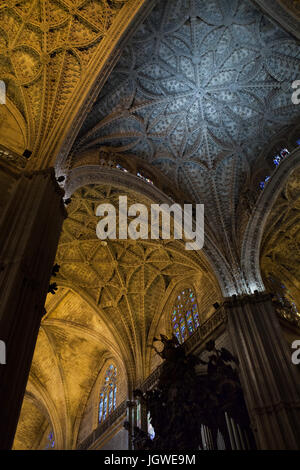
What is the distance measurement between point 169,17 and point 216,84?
9.16ft

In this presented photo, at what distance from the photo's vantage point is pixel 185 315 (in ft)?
48.8

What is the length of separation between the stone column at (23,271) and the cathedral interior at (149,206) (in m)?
0.03

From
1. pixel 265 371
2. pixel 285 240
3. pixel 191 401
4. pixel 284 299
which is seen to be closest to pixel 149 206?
pixel 285 240

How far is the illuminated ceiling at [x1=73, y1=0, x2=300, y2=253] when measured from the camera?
11.3 meters

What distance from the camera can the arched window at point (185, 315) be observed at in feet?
46.2

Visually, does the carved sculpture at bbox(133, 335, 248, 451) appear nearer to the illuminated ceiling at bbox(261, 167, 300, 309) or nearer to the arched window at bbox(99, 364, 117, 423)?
the arched window at bbox(99, 364, 117, 423)

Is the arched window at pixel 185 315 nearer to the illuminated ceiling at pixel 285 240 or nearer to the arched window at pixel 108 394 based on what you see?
the illuminated ceiling at pixel 285 240

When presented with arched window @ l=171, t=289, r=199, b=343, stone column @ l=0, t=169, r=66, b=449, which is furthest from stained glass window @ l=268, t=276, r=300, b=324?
stone column @ l=0, t=169, r=66, b=449

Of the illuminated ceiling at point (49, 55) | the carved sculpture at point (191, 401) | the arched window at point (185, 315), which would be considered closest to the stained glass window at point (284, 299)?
the arched window at point (185, 315)

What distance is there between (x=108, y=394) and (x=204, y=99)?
1335 cm

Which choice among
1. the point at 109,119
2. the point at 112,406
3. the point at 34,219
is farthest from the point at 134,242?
the point at 34,219

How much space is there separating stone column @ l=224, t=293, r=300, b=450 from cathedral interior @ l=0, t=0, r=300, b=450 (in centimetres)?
4

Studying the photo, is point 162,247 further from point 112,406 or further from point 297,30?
point 297,30

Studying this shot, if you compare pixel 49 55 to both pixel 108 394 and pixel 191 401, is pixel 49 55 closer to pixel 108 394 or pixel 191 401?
pixel 191 401
